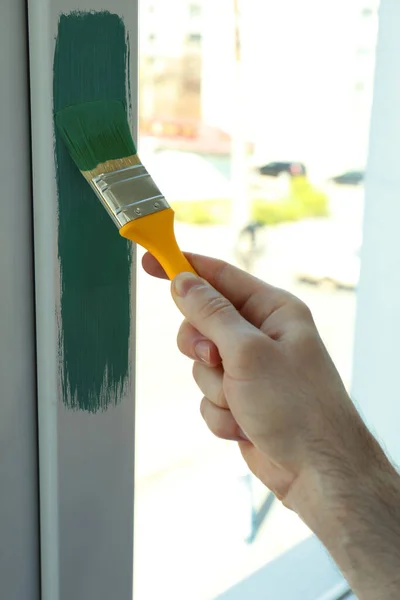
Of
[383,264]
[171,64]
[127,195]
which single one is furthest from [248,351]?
[171,64]

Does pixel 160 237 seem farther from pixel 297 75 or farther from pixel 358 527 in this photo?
pixel 297 75

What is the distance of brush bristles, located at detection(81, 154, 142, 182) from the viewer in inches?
19.8

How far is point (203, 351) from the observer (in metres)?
0.59

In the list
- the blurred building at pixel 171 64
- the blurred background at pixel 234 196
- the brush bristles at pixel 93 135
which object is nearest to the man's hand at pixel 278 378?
the brush bristles at pixel 93 135

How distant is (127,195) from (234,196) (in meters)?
0.82

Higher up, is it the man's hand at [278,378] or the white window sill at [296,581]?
the man's hand at [278,378]

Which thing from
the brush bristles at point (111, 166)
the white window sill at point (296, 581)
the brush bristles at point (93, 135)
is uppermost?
the brush bristles at point (93, 135)

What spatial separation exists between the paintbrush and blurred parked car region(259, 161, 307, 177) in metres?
0.86

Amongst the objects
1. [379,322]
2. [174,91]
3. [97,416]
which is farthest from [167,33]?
[97,416]

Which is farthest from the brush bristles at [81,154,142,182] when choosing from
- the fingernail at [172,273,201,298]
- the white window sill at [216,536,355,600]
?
the white window sill at [216,536,355,600]

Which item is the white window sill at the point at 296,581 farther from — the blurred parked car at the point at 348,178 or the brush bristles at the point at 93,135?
the blurred parked car at the point at 348,178

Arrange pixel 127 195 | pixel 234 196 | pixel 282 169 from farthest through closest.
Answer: pixel 282 169
pixel 234 196
pixel 127 195

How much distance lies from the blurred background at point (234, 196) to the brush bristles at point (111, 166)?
376 millimetres

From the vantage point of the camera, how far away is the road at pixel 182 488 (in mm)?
964
